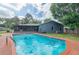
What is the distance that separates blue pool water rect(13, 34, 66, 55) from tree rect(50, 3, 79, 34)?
19 cm

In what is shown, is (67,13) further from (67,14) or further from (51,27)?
(51,27)

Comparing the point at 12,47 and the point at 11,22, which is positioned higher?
the point at 11,22

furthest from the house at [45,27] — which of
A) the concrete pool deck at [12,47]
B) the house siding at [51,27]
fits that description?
the concrete pool deck at [12,47]

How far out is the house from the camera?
5.57ft

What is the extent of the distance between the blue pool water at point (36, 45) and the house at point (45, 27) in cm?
5

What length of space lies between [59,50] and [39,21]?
0.99 feet

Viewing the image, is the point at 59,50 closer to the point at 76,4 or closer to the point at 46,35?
the point at 46,35

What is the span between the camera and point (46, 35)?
1.71m

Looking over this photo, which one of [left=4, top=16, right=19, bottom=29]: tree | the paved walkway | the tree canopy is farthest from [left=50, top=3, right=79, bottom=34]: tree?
[left=4, top=16, right=19, bottom=29]: tree

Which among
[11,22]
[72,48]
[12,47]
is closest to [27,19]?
[11,22]

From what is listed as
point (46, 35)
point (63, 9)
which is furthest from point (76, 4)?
point (46, 35)

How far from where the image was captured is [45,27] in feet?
5.62

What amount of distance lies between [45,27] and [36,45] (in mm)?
172

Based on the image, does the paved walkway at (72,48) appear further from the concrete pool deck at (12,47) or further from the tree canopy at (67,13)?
the tree canopy at (67,13)
